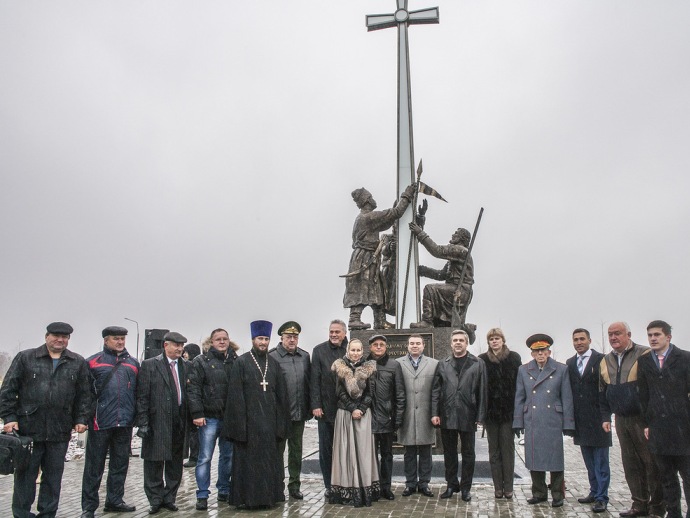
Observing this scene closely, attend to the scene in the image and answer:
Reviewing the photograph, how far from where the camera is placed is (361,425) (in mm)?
7230

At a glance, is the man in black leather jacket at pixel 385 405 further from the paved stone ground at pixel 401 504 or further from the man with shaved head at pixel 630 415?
the man with shaved head at pixel 630 415

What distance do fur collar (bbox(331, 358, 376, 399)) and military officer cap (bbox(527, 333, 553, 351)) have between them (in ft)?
5.86

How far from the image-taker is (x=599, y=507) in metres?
6.76

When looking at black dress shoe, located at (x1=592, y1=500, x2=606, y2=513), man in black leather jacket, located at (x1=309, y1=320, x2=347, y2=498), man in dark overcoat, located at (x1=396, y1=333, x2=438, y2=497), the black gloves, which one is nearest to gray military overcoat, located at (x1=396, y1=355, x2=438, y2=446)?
man in dark overcoat, located at (x1=396, y1=333, x2=438, y2=497)

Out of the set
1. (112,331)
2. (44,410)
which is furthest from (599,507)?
(44,410)

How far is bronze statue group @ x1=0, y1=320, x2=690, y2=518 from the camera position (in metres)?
6.48

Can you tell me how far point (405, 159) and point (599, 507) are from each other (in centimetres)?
621

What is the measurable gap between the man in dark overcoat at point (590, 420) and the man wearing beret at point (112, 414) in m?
4.82

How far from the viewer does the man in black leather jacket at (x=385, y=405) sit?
7.40 metres

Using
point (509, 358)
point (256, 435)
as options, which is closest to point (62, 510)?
point (256, 435)

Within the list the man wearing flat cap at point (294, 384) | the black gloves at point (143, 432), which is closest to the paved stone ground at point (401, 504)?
the man wearing flat cap at point (294, 384)

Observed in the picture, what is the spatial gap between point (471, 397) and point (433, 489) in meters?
1.34

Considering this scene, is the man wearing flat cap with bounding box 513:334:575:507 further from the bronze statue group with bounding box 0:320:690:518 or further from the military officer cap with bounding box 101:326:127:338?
the military officer cap with bounding box 101:326:127:338

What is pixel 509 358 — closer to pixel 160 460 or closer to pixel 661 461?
pixel 661 461
